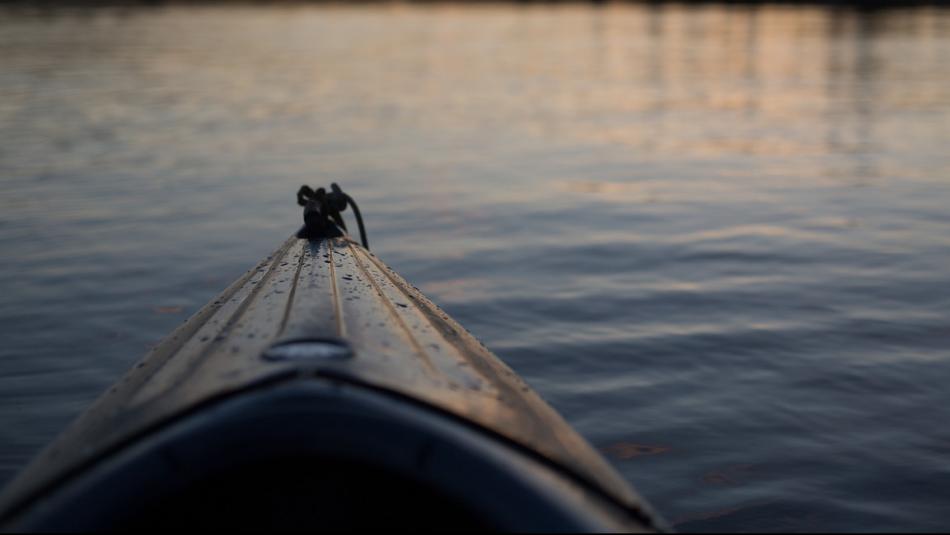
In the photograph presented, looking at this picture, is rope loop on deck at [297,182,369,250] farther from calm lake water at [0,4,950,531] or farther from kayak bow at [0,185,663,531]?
kayak bow at [0,185,663,531]

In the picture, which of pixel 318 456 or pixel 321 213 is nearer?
pixel 318 456

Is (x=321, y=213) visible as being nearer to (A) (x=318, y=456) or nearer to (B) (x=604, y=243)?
(A) (x=318, y=456)

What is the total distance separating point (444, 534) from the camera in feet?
8.34

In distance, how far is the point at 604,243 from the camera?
10469 mm

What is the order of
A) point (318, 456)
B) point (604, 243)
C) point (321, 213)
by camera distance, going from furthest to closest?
point (604, 243), point (321, 213), point (318, 456)

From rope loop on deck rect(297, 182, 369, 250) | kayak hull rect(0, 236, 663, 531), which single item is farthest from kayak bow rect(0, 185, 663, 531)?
rope loop on deck rect(297, 182, 369, 250)

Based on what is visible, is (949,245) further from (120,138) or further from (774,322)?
(120,138)

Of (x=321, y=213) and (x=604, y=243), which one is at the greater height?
(x=321, y=213)

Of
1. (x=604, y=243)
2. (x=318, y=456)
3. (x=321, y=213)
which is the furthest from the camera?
(x=604, y=243)

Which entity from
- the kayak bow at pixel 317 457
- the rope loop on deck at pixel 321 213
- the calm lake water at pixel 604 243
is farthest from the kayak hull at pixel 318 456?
the rope loop on deck at pixel 321 213

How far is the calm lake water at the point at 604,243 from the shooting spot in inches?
218

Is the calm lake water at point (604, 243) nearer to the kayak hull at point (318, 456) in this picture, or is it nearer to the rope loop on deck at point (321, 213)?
the rope loop on deck at point (321, 213)

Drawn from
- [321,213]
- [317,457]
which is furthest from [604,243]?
[317,457]

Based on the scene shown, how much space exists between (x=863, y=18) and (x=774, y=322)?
222 feet
